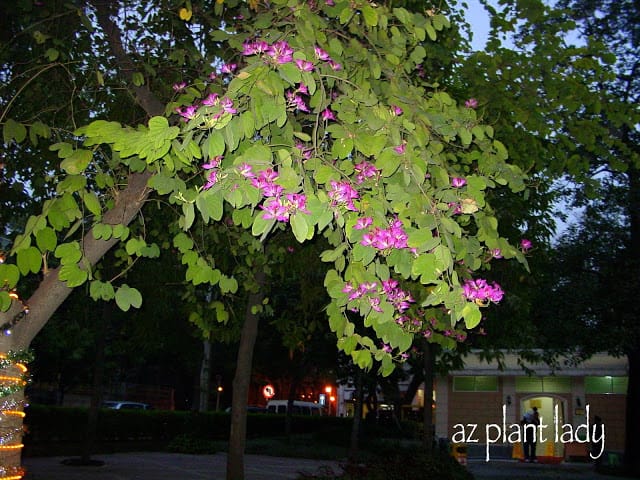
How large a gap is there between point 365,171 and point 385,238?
525mm

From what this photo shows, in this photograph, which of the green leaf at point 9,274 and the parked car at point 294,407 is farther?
the parked car at point 294,407

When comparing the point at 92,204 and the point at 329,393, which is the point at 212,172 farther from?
the point at 329,393

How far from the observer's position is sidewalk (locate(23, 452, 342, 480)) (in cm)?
1560

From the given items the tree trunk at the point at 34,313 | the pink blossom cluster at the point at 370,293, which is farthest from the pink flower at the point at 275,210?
the tree trunk at the point at 34,313

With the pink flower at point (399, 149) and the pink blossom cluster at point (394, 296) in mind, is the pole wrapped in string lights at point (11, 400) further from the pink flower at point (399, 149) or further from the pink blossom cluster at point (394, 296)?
the pink flower at point (399, 149)

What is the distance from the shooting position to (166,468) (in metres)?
18.6

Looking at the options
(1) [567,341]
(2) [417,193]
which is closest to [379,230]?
(2) [417,193]

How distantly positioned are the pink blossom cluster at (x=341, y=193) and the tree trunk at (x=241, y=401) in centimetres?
660

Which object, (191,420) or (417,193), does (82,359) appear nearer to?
(191,420)

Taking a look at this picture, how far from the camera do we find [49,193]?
1012cm

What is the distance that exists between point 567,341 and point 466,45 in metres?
8.93

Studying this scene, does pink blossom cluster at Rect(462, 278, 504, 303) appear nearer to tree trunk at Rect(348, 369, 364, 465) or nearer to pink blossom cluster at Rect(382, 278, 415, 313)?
pink blossom cluster at Rect(382, 278, 415, 313)

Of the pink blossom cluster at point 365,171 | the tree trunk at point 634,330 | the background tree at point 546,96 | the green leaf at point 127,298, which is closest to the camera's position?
the pink blossom cluster at point 365,171

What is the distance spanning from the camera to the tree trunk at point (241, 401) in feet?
33.2
